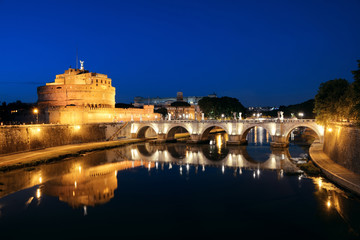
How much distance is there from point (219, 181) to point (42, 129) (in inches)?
942

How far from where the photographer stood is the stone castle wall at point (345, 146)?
59.5ft

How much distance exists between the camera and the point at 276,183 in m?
20.4

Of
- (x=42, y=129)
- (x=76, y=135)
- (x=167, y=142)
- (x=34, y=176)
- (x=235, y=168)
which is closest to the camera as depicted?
(x=34, y=176)

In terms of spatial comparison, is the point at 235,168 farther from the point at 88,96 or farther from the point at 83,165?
the point at 88,96

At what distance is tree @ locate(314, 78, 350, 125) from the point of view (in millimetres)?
27527

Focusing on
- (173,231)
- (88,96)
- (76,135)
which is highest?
(88,96)

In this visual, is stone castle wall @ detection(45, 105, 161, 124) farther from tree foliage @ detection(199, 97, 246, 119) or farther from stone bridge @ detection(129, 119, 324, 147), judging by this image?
tree foliage @ detection(199, 97, 246, 119)

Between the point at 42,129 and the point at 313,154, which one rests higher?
the point at 42,129

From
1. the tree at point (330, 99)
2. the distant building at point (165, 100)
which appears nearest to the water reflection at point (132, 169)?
the tree at point (330, 99)

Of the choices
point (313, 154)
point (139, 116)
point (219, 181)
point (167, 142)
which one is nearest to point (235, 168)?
point (219, 181)

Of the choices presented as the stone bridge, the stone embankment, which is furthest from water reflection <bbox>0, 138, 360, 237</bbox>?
the stone bridge

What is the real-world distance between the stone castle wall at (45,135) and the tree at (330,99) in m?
32.2

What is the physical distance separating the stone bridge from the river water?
9814 millimetres

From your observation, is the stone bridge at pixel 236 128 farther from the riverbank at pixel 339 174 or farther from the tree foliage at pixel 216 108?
the tree foliage at pixel 216 108
